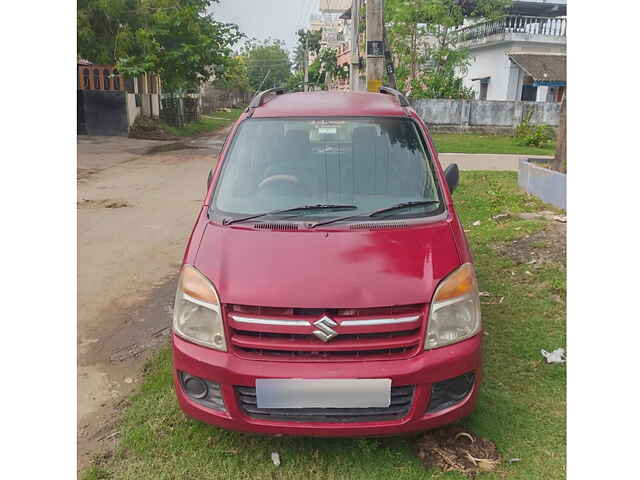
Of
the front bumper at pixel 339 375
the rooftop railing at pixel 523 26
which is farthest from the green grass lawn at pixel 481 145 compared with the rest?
the front bumper at pixel 339 375

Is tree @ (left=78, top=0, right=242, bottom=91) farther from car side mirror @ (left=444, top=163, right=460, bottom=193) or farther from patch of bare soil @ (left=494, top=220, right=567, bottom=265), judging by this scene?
car side mirror @ (left=444, top=163, right=460, bottom=193)

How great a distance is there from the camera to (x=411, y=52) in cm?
2416

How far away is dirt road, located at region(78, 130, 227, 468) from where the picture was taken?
3.40 meters

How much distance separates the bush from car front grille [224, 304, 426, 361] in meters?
17.1

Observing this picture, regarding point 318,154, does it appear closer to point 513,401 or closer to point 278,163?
point 278,163

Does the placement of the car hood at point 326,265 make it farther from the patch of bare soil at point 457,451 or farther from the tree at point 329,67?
the tree at point 329,67

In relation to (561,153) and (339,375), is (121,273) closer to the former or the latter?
(339,375)

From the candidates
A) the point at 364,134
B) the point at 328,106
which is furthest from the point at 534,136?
the point at 364,134

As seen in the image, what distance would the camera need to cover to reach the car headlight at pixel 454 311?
246cm

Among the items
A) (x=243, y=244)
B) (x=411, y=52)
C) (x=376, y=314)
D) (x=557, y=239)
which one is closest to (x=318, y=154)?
(x=243, y=244)

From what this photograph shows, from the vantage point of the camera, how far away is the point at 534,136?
1786cm

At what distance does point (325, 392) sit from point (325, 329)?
27 centimetres

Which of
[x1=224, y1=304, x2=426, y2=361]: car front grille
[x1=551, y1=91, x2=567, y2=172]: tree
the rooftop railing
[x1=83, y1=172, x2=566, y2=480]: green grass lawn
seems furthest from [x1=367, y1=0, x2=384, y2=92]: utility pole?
the rooftop railing

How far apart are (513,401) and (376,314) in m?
1.35
